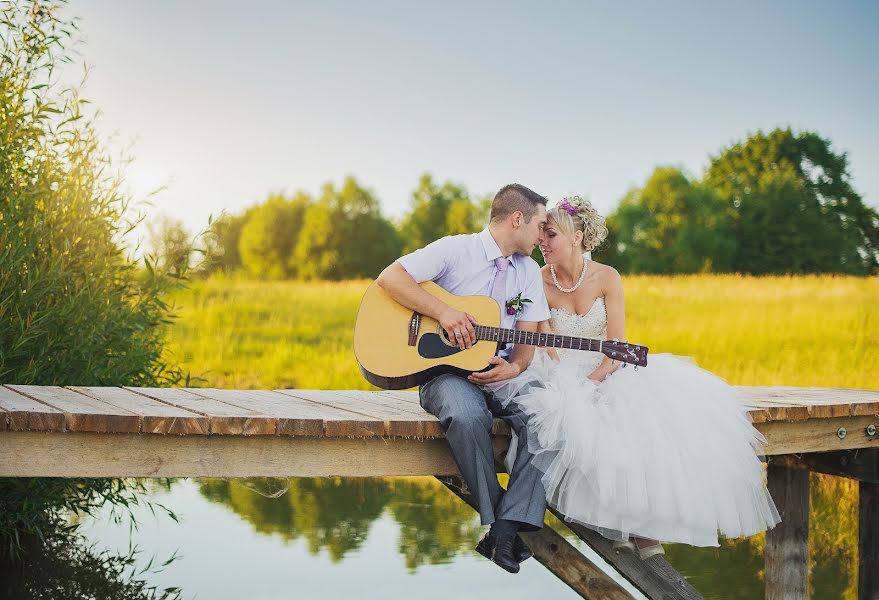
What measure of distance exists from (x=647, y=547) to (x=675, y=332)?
28.0 ft

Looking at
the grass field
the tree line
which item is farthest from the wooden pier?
the tree line

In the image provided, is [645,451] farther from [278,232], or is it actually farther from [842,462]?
[278,232]

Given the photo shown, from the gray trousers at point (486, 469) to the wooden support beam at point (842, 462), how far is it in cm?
205

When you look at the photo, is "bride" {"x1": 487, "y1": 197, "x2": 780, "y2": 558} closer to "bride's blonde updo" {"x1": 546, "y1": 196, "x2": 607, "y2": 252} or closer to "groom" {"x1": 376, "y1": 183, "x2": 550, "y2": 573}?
"groom" {"x1": 376, "y1": 183, "x2": 550, "y2": 573}

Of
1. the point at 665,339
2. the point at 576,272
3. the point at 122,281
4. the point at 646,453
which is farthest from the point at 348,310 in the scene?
the point at 646,453

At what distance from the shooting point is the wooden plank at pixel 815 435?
422 cm

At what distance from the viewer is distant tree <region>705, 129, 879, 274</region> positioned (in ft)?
97.9

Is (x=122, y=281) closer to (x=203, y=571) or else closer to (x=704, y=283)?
(x=203, y=571)

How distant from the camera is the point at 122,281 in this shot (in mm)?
6668

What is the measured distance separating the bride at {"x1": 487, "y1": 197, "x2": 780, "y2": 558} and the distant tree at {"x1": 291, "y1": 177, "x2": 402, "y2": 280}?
94.0 feet

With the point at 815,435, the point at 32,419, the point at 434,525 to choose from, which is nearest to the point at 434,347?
the point at 32,419

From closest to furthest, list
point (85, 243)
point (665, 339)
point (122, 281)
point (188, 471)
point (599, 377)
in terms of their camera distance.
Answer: point (188, 471), point (599, 377), point (85, 243), point (122, 281), point (665, 339)

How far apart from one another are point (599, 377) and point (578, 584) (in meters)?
0.85

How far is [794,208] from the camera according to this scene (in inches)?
1200
